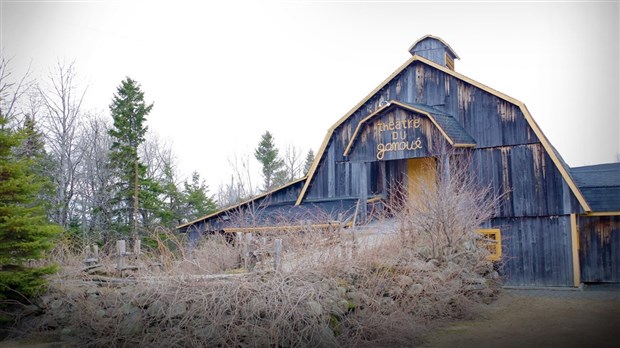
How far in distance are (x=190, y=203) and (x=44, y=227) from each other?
81.3 ft

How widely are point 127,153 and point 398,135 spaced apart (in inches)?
663

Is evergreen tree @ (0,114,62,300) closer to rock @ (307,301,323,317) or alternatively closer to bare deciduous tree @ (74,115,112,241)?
rock @ (307,301,323,317)

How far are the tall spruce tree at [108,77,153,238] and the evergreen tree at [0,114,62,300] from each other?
635 inches

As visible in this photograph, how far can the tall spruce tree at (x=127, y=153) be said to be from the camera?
28.9 meters

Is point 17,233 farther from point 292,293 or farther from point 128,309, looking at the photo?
point 292,293

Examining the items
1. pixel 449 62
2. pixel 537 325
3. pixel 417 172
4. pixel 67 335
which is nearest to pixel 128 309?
pixel 67 335

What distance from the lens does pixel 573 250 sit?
1695 cm

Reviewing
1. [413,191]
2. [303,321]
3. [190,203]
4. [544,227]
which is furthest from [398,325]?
[190,203]

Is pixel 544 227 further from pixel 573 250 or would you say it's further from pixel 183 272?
pixel 183 272

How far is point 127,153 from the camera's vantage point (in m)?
29.1

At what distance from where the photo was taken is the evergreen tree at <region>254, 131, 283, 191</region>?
4953cm

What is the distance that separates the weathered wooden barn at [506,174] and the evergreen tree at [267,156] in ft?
94.3

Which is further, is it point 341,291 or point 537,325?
point 537,325

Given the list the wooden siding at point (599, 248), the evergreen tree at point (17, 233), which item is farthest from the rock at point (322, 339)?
the wooden siding at point (599, 248)
